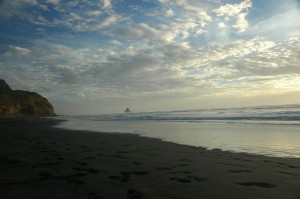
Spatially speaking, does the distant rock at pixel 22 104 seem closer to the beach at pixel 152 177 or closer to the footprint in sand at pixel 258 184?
the beach at pixel 152 177

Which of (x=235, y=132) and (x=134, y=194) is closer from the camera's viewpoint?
(x=134, y=194)

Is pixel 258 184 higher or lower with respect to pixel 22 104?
lower

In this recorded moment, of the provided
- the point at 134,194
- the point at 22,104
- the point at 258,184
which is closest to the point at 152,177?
the point at 134,194

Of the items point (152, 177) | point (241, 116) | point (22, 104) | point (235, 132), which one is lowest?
point (152, 177)

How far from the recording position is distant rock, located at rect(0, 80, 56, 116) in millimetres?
84144

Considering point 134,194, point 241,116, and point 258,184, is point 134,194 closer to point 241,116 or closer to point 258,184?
point 258,184

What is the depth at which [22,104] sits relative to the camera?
9262cm

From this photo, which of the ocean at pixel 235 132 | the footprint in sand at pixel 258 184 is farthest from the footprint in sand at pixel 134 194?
the ocean at pixel 235 132

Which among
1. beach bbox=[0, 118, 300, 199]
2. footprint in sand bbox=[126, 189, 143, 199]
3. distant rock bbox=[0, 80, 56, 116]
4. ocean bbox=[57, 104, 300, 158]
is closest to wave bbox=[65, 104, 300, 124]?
ocean bbox=[57, 104, 300, 158]

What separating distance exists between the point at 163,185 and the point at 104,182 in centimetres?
107

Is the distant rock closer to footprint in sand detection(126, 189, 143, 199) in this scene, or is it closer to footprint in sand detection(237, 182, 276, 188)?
footprint in sand detection(126, 189, 143, 199)

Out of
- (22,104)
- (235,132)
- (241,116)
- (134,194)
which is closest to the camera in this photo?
(134,194)

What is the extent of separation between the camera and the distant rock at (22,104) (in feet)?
276

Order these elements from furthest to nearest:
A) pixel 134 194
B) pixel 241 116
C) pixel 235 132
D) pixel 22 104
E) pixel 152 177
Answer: pixel 22 104
pixel 241 116
pixel 235 132
pixel 152 177
pixel 134 194
